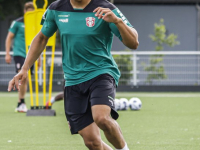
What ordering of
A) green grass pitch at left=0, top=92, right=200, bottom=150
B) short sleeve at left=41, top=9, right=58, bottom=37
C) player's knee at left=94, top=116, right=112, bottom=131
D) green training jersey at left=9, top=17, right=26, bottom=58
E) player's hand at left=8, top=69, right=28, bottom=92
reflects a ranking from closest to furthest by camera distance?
player's knee at left=94, top=116, right=112, bottom=131, player's hand at left=8, top=69, right=28, bottom=92, short sleeve at left=41, top=9, right=58, bottom=37, green grass pitch at left=0, top=92, right=200, bottom=150, green training jersey at left=9, top=17, right=26, bottom=58

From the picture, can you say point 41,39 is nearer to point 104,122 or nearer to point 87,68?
point 87,68

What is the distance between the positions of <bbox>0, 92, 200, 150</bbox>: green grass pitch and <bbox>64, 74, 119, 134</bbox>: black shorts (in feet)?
5.85

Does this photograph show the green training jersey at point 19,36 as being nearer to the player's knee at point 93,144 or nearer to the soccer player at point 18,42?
the soccer player at point 18,42

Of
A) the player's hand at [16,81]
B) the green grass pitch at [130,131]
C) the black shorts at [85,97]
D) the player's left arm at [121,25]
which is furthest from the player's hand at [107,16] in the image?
the green grass pitch at [130,131]

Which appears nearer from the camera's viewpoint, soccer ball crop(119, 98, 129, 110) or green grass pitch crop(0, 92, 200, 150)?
green grass pitch crop(0, 92, 200, 150)

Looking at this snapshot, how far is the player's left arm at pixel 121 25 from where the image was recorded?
437 centimetres

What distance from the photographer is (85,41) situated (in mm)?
4980

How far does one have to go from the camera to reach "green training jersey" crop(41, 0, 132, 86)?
4.95 meters

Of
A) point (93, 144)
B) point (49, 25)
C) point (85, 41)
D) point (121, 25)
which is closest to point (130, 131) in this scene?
point (93, 144)

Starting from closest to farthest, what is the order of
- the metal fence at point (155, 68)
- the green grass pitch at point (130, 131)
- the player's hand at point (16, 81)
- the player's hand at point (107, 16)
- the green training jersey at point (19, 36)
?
the player's hand at point (107, 16), the player's hand at point (16, 81), the green grass pitch at point (130, 131), the green training jersey at point (19, 36), the metal fence at point (155, 68)

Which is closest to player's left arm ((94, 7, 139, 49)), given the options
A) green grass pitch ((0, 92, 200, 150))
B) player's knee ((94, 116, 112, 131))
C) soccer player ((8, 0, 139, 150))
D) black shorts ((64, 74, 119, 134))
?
soccer player ((8, 0, 139, 150))

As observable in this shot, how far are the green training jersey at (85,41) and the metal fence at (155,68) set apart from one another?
13872 mm

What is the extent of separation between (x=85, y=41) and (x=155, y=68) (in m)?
14.1

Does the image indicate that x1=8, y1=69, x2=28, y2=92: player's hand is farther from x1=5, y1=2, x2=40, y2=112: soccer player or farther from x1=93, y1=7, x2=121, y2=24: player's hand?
x1=5, y1=2, x2=40, y2=112: soccer player
